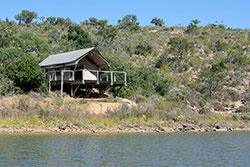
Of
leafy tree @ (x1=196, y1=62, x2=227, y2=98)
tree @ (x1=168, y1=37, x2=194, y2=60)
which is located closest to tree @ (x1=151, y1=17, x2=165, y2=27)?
tree @ (x1=168, y1=37, x2=194, y2=60)

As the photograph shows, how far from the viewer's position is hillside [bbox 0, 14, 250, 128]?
39125 mm

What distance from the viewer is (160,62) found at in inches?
2719

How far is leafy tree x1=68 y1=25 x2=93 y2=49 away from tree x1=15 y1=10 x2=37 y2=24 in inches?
1232

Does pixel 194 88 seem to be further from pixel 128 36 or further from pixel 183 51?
pixel 128 36

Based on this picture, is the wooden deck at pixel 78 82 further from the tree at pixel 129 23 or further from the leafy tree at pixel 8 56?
the tree at pixel 129 23

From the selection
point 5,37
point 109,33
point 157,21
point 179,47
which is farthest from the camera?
point 157,21

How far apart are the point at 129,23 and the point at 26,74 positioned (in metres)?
62.9

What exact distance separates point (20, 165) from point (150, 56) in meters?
58.4

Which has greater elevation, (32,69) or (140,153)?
(32,69)

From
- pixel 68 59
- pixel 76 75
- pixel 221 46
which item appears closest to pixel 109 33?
pixel 221 46

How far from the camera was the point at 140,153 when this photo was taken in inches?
814

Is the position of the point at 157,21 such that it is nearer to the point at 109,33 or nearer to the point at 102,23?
the point at 102,23

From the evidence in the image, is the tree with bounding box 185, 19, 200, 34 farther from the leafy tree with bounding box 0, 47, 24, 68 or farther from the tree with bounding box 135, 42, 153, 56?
the leafy tree with bounding box 0, 47, 24, 68

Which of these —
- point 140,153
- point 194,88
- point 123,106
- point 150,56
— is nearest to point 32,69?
point 123,106
